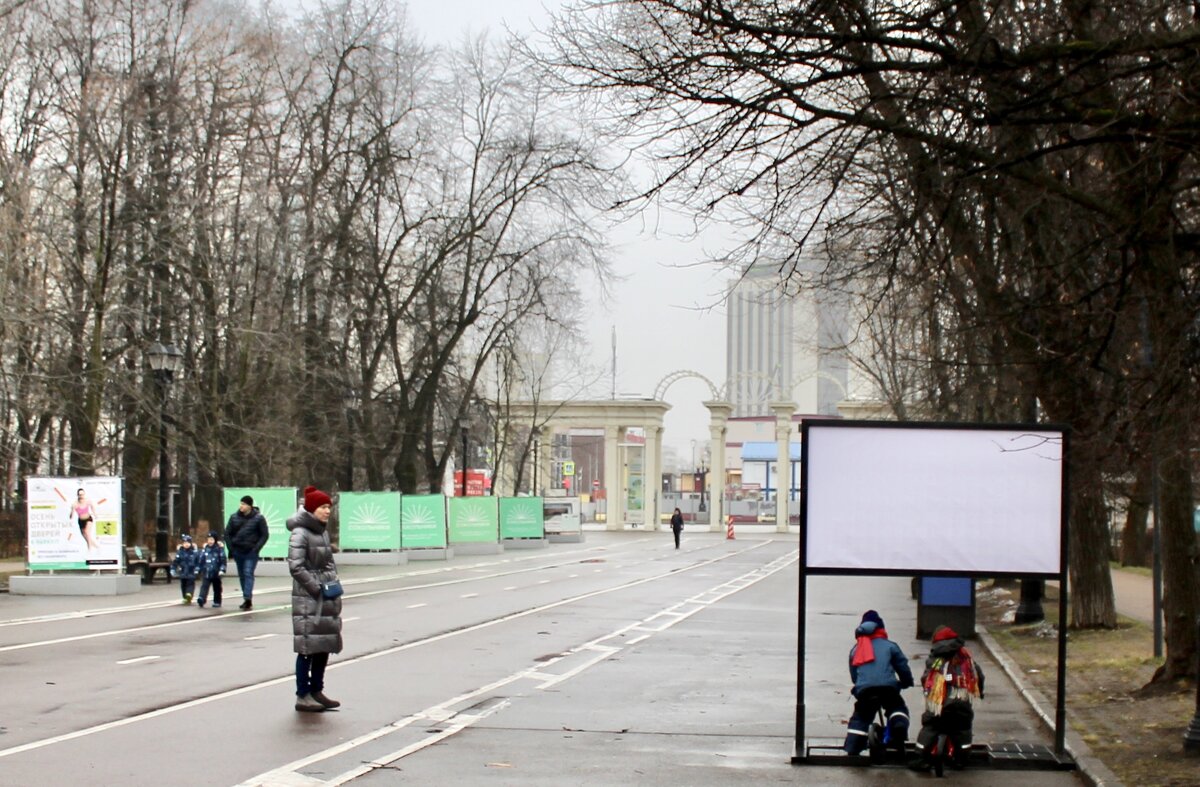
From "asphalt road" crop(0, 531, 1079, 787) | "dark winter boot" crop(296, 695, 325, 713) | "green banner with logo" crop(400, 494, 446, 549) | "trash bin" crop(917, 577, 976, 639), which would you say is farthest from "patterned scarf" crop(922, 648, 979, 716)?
"green banner with logo" crop(400, 494, 446, 549)

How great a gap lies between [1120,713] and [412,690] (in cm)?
652

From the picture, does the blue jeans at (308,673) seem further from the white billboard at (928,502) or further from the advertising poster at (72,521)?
the advertising poster at (72,521)

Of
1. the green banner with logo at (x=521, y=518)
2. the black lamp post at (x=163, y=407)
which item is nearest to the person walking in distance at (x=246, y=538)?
the black lamp post at (x=163, y=407)

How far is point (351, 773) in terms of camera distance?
10062 millimetres

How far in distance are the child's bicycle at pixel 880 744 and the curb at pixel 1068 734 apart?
1.30m

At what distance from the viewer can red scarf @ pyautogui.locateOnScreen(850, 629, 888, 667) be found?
11250 mm

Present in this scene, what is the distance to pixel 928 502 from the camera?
11.6m

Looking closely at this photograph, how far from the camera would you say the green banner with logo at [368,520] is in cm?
4231

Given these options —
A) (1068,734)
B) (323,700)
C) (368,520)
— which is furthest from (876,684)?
(368,520)

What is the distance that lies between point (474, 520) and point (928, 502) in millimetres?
42884

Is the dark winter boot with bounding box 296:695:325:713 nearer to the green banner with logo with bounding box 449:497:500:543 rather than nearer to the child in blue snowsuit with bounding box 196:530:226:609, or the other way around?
the child in blue snowsuit with bounding box 196:530:226:609

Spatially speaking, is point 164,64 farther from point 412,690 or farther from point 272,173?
point 412,690

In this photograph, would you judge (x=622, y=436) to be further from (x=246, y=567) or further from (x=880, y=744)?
(x=880, y=744)

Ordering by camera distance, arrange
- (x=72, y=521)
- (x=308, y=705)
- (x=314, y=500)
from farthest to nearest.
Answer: (x=72, y=521) < (x=314, y=500) < (x=308, y=705)
